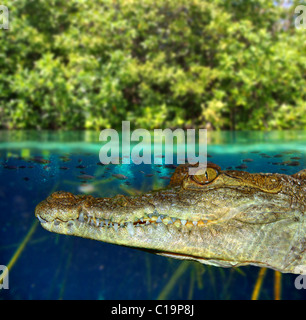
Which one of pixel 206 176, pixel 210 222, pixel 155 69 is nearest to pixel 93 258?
pixel 210 222

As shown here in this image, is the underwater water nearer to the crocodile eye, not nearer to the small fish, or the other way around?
the small fish

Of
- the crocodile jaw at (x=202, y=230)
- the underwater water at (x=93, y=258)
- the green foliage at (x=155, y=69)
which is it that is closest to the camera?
the crocodile jaw at (x=202, y=230)

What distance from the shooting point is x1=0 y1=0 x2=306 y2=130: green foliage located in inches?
491

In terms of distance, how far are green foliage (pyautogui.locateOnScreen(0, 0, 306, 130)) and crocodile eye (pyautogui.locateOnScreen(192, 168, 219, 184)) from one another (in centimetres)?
955

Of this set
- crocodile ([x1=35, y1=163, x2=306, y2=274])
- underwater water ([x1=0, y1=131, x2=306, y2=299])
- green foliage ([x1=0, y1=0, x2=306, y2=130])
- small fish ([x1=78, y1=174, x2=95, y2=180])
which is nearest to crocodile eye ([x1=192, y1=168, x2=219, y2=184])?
crocodile ([x1=35, y1=163, x2=306, y2=274])

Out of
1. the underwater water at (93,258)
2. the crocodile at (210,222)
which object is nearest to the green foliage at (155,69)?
the underwater water at (93,258)

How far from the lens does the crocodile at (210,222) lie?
295cm

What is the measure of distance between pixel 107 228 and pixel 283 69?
1187cm

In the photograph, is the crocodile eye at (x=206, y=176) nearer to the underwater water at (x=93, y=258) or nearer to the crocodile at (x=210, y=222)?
the crocodile at (x=210, y=222)

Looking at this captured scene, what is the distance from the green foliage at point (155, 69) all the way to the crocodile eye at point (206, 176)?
9.55 m

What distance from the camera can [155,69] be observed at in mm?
12812

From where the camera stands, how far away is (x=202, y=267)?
10.9 feet
